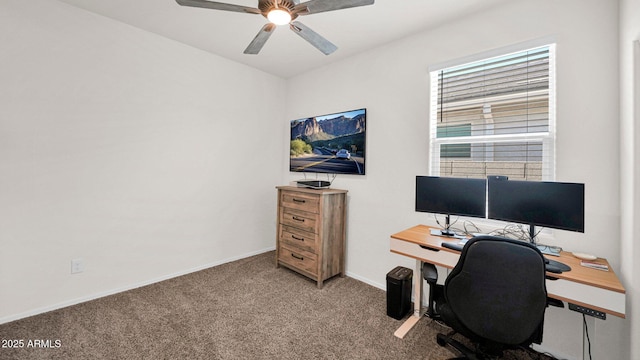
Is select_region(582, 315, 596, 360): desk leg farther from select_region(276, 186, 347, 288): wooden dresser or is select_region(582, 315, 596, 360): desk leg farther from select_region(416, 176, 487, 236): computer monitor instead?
select_region(276, 186, 347, 288): wooden dresser

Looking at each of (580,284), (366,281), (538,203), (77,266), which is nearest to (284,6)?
(538,203)

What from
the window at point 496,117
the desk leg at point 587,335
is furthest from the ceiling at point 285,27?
the desk leg at point 587,335

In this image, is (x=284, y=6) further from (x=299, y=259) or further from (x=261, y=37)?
(x=299, y=259)

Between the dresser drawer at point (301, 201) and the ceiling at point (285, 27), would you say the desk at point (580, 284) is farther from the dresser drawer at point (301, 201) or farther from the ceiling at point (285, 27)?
the ceiling at point (285, 27)

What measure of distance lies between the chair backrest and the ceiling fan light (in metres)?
1.79

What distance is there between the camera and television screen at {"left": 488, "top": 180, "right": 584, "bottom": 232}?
1661 mm

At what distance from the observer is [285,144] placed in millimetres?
4133

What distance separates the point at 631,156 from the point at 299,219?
8.70 feet

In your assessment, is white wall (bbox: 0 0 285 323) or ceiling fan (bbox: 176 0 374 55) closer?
ceiling fan (bbox: 176 0 374 55)

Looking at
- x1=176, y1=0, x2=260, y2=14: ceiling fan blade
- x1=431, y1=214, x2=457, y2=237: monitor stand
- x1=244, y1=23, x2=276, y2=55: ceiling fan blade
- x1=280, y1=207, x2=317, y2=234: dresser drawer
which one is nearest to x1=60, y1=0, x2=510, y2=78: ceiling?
x1=244, y1=23, x2=276, y2=55: ceiling fan blade

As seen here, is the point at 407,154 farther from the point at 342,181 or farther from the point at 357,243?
the point at 357,243

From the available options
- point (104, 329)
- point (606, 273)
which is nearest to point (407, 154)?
point (606, 273)

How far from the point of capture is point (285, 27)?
8.46 feet

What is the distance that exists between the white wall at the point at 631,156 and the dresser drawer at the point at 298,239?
230cm
